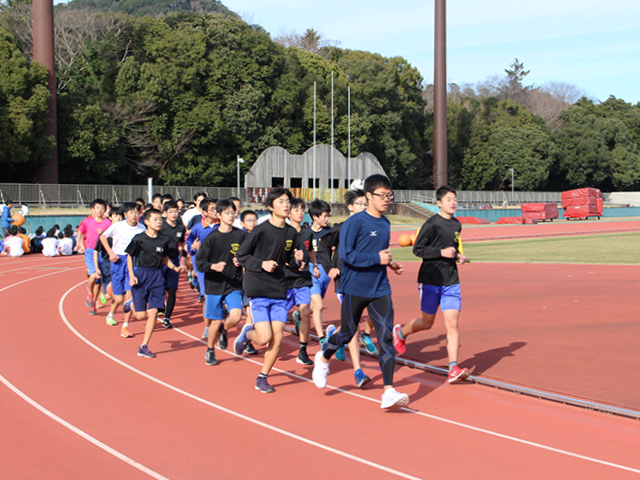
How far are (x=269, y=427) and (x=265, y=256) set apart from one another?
5.92 feet

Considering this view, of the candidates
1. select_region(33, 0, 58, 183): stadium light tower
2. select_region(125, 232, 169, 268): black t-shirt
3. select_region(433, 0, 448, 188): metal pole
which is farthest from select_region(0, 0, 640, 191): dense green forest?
select_region(125, 232, 169, 268): black t-shirt

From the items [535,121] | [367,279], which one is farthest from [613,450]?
[535,121]

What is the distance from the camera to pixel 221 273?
764 centimetres

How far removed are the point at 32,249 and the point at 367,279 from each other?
23.4 meters

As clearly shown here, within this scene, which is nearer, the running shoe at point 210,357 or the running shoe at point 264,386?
the running shoe at point 264,386

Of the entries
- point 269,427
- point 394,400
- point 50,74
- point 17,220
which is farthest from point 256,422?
point 50,74

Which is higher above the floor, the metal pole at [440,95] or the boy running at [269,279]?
the metal pole at [440,95]

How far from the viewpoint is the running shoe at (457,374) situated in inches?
253

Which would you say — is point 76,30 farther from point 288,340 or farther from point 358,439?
point 358,439

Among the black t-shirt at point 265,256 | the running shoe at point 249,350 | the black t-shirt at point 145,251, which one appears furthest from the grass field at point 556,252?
the black t-shirt at point 265,256

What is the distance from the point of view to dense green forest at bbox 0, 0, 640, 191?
41.7 metres

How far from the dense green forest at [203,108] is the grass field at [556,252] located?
83.4 feet

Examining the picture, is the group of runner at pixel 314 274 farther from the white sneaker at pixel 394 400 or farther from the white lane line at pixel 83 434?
the white lane line at pixel 83 434

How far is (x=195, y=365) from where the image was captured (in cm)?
771
